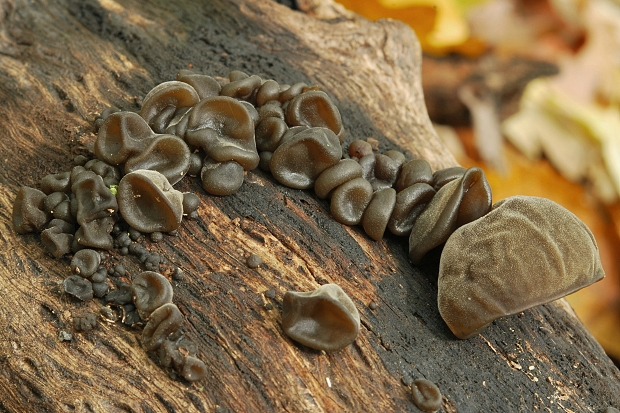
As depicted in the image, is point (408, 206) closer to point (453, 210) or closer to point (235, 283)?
point (453, 210)

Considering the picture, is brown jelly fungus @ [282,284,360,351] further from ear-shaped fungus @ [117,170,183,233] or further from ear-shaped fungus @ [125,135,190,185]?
ear-shaped fungus @ [125,135,190,185]

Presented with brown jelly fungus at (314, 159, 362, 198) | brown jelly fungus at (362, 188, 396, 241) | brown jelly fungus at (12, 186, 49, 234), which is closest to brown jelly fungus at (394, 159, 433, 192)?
brown jelly fungus at (362, 188, 396, 241)

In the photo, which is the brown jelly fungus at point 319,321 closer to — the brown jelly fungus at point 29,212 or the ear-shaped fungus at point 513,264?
the ear-shaped fungus at point 513,264

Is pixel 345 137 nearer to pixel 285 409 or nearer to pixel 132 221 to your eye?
pixel 132 221

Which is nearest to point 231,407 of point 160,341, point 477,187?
point 160,341

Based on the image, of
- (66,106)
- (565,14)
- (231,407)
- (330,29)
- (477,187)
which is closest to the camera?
(231,407)

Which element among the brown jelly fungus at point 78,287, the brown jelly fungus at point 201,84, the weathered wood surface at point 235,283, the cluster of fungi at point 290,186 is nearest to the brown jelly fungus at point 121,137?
the cluster of fungi at point 290,186

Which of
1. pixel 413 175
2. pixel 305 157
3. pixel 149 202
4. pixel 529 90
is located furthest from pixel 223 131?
pixel 529 90
